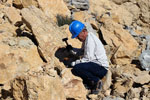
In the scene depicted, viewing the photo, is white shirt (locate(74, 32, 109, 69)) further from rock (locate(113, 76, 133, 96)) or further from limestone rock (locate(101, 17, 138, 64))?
limestone rock (locate(101, 17, 138, 64))

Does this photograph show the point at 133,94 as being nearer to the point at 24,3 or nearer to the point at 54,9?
the point at 54,9

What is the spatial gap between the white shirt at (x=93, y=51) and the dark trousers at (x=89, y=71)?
0.08 meters

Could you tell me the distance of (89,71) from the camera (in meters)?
5.04

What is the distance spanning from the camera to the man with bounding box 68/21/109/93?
4.88 metres

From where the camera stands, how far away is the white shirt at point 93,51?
4840mm

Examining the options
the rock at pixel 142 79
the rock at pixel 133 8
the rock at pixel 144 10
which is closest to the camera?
the rock at pixel 142 79

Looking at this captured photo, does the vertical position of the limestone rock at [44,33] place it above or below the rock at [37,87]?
above

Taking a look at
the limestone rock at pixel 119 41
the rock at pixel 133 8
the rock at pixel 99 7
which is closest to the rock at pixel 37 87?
the limestone rock at pixel 119 41

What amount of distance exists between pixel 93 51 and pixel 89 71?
42 centimetres

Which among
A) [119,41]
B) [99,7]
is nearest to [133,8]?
[99,7]

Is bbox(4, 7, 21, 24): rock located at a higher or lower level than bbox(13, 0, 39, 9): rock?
lower

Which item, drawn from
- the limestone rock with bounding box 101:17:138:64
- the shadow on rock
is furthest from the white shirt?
the limestone rock with bounding box 101:17:138:64

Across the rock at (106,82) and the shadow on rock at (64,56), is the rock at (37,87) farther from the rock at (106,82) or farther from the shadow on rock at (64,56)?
the shadow on rock at (64,56)

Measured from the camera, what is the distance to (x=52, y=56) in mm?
5523
